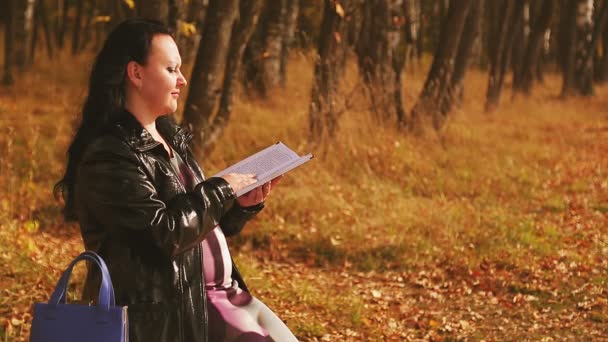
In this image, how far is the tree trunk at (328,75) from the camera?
9.29 m

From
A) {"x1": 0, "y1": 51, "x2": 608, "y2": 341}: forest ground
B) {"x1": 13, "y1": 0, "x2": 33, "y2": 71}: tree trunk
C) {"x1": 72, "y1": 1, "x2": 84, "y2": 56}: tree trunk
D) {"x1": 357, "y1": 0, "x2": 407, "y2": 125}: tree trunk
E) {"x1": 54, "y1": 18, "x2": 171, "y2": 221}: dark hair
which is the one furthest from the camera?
{"x1": 72, "y1": 1, "x2": 84, "y2": 56}: tree trunk

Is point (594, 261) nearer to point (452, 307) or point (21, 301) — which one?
→ point (452, 307)

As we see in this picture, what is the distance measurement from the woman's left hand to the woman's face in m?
0.46

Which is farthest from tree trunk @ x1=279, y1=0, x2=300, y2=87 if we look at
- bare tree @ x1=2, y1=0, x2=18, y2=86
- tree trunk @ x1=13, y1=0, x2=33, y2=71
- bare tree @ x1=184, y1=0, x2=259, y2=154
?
bare tree @ x1=184, y1=0, x2=259, y2=154

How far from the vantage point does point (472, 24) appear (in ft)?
43.8

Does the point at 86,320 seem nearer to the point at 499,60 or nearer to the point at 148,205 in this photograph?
the point at 148,205

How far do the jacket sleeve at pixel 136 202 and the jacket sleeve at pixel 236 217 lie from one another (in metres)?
0.44

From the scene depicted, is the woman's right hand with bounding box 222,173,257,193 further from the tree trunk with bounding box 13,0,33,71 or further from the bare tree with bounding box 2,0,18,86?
the tree trunk with bounding box 13,0,33,71

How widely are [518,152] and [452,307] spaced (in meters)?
5.32

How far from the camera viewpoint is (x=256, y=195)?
322cm

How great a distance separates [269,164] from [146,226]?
50 centimetres

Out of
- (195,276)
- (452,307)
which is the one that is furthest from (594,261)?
(195,276)

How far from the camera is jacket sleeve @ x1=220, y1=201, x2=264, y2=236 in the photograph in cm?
329

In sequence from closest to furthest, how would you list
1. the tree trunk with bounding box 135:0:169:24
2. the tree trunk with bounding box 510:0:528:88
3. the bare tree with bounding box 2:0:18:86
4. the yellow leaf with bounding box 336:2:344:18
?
the tree trunk with bounding box 135:0:169:24, the yellow leaf with bounding box 336:2:344:18, the bare tree with bounding box 2:0:18:86, the tree trunk with bounding box 510:0:528:88
